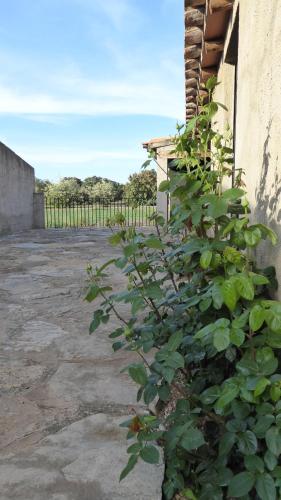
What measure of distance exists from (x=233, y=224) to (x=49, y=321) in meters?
2.57

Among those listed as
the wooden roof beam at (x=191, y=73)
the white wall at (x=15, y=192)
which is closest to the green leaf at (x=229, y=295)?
the wooden roof beam at (x=191, y=73)

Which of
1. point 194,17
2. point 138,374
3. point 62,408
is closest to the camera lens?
point 138,374

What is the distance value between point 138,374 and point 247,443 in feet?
1.09

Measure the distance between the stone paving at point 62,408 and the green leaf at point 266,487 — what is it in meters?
0.49

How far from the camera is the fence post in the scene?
14.4m

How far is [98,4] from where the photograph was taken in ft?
17.5

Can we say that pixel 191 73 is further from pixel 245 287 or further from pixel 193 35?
pixel 245 287

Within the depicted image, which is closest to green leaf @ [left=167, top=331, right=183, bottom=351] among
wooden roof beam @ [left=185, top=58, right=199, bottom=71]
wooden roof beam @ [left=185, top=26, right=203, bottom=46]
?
wooden roof beam @ [left=185, top=26, right=203, bottom=46]

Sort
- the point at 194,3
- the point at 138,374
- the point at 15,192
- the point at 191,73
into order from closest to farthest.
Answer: the point at 138,374 → the point at 194,3 → the point at 191,73 → the point at 15,192

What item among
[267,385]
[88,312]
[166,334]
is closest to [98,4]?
[88,312]

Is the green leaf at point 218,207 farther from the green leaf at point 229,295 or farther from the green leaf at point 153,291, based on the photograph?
the green leaf at point 153,291

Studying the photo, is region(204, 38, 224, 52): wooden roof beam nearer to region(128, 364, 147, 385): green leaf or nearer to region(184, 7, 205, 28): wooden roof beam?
region(184, 7, 205, 28): wooden roof beam

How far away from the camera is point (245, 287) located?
3.24 ft

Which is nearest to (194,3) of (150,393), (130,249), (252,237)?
(130,249)
